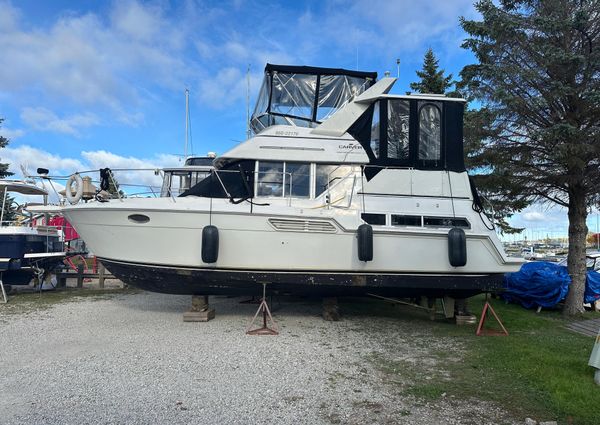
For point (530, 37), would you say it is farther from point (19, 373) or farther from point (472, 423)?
point (19, 373)

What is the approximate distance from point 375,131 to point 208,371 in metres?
5.12

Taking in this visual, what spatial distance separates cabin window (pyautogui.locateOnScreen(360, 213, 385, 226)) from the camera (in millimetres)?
7262

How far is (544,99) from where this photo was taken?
8969 millimetres

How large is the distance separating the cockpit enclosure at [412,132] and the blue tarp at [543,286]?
3713 millimetres

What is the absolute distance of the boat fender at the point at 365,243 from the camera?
686 cm

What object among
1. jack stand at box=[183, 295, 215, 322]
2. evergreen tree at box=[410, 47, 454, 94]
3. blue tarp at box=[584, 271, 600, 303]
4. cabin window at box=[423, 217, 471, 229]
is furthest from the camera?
evergreen tree at box=[410, 47, 454, 94]

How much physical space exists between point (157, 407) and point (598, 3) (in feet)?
35.1

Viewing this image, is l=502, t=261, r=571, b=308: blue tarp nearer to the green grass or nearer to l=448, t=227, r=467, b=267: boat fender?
the green grass

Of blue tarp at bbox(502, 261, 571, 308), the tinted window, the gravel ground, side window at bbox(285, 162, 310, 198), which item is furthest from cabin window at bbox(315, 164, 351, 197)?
the tinted window

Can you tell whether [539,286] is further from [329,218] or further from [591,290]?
[329,218]

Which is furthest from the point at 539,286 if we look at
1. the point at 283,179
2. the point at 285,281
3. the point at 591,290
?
Result: the point at 283,179

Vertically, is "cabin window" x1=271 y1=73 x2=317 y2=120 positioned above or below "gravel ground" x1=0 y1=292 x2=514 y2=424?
above

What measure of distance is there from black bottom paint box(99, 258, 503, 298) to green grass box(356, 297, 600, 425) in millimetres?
914

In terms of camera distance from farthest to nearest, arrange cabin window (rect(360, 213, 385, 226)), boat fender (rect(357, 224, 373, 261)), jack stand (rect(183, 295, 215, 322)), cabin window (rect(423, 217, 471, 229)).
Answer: jack stand (rect(183, 295, 215, 322)) → cabin window (rect(423, 217, 471, 229)) → cabin window (rect(360, 213, 385, 226)) → boat fender (rect(357, 224, 373, 261))
